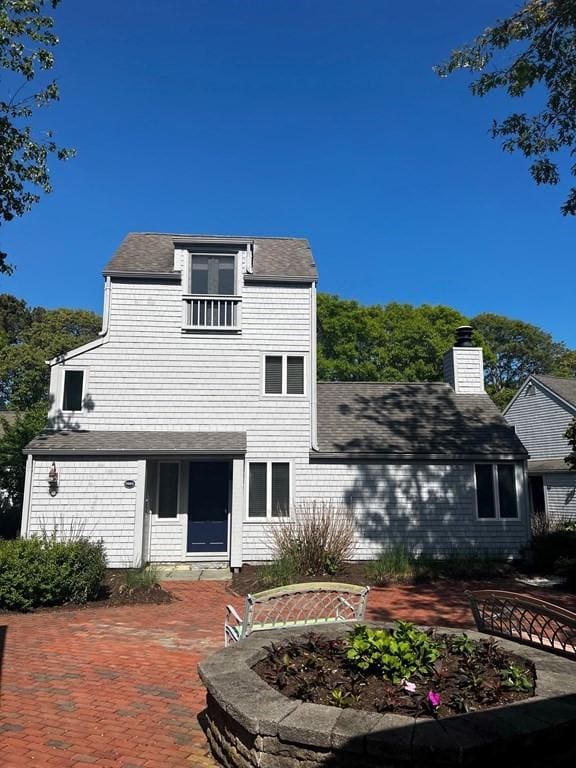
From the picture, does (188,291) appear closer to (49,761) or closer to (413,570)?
(413,570)

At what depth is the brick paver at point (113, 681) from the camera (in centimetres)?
417

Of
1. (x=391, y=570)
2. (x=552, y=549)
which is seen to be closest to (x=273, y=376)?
(x=391, y=570)

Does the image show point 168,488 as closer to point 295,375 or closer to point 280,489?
point 280,489

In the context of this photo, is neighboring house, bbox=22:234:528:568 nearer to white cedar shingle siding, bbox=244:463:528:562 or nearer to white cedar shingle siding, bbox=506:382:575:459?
white cedar shingle siding, bbox=244:463:528:562

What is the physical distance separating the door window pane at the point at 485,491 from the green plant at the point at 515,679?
10580 mm

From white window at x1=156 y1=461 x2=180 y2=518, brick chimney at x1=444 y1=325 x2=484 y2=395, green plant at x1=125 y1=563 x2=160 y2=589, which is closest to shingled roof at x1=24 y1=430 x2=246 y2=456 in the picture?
white window at x1=156 y1=461 x2=180 y2=518

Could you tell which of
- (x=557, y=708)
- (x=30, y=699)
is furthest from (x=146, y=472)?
(x=557, y=708)

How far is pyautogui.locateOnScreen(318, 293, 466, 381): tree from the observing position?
36.4m

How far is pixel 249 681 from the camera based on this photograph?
12.9 feet

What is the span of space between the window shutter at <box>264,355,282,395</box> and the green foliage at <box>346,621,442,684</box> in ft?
32.7

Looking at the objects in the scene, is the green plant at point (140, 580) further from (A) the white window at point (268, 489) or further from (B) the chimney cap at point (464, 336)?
(B) the chimney cap at point (464, 336)

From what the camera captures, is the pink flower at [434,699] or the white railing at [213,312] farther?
the white railing at [213,312]

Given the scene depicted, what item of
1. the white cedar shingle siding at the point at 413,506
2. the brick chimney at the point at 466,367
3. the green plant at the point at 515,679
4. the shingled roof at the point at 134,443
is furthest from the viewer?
the brick chimney at the point at 466,367

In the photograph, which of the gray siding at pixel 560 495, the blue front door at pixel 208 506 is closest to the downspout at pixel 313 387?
the blue front door at pixel 208 506
